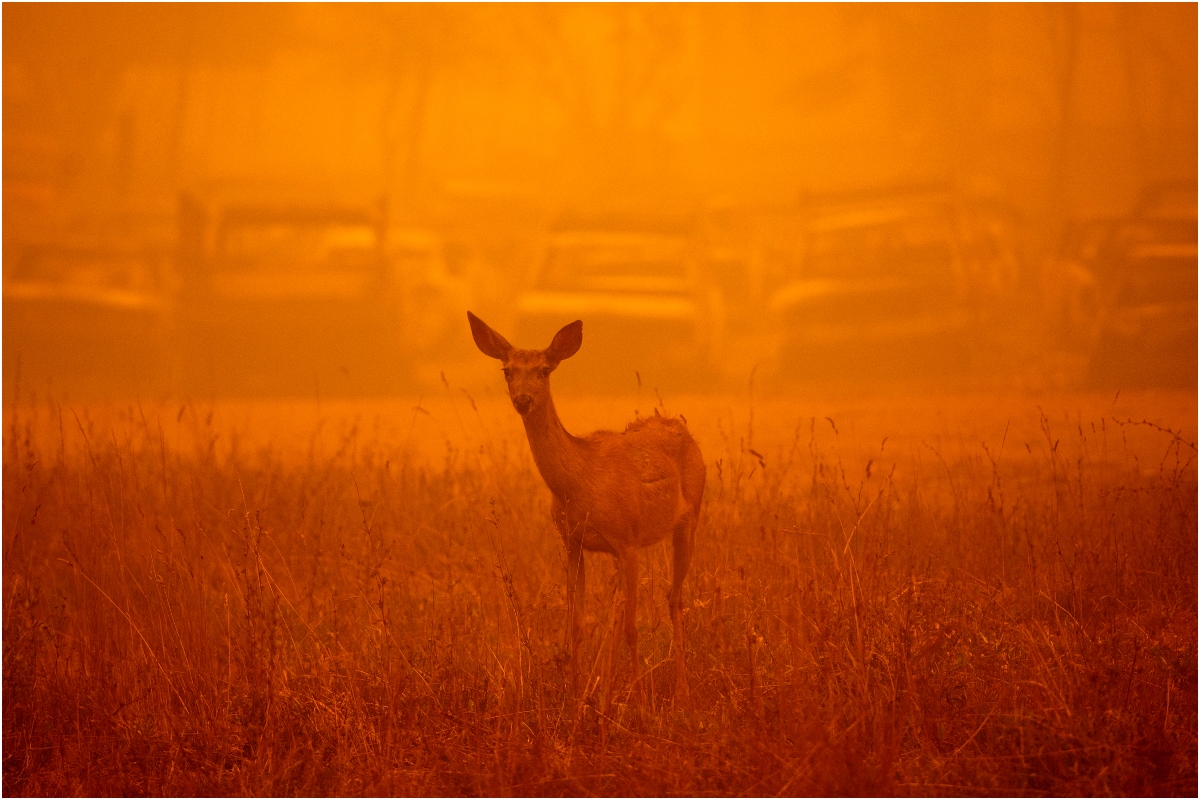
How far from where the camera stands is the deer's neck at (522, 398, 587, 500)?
455cm

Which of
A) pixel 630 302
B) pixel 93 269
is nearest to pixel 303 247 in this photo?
pixel 93 269

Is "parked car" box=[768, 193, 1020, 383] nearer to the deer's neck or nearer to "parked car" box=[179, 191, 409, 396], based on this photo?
"parked car" box=[179, 191, 409, 396]

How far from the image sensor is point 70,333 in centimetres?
945

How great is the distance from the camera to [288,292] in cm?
977

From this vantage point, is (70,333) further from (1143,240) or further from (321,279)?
(1143,240)

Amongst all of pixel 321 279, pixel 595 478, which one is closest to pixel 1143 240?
pixel 595 478

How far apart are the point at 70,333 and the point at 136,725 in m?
6.05

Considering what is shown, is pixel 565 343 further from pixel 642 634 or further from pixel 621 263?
pixel 621 263

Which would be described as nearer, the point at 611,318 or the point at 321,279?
the point at 611,318

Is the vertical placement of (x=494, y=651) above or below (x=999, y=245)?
below

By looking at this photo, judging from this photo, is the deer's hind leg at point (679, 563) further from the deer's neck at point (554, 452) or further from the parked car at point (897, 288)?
the parked car at point (897, 288)

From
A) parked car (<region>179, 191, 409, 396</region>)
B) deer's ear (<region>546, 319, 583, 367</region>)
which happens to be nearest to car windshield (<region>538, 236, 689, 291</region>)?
parked car (<region>179, 191, 409, 396</region>)

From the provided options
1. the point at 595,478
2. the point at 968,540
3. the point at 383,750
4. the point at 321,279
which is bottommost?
the point at 383,750

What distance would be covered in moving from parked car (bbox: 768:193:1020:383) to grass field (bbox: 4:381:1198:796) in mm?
1258
